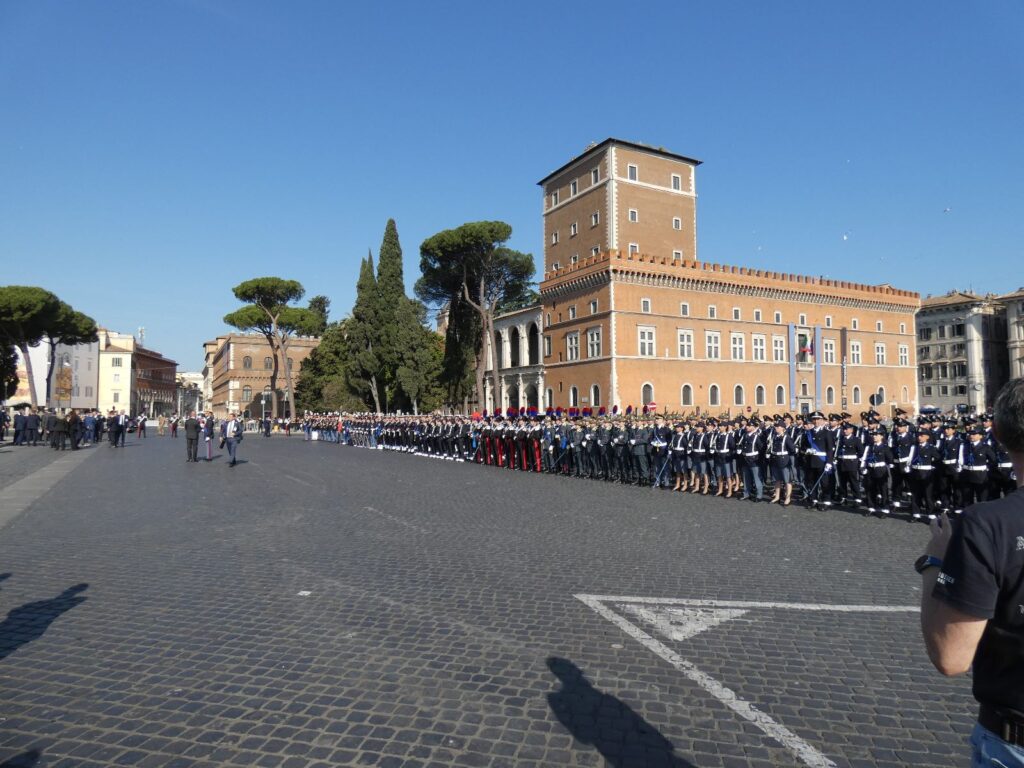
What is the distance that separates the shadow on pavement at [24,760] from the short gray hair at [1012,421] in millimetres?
4432

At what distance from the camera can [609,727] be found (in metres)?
3.66

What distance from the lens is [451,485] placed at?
15938 millimetres

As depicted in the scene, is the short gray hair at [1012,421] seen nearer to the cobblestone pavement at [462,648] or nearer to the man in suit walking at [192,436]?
the cobblestone pavement at [462,648]

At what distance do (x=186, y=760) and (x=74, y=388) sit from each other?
80485mm

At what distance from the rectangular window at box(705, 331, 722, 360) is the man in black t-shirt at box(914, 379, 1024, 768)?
49430mm

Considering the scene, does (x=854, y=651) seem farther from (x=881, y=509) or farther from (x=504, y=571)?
(x=881, y=509)

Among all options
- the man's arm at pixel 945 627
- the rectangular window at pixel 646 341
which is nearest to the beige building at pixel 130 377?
the rectangular window at pixel 646 341

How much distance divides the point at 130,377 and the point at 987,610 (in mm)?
106065

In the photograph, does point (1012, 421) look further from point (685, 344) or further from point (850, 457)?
point (685, 344)

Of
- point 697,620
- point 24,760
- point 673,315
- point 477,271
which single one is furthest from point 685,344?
point 24,760

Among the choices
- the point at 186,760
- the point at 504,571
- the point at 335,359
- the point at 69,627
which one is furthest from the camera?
the point at 335,359

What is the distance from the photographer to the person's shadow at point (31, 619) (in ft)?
16.4

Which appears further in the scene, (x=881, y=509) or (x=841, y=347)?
(x=841, y=347)

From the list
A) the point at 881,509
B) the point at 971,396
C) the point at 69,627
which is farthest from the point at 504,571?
the point at 971,396
